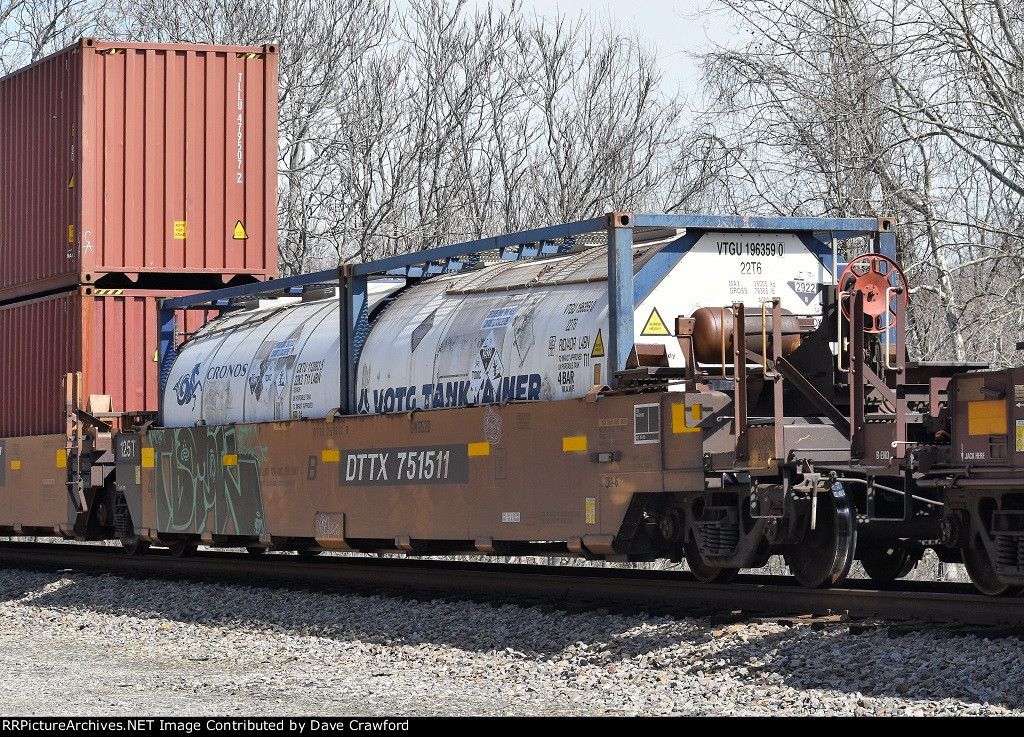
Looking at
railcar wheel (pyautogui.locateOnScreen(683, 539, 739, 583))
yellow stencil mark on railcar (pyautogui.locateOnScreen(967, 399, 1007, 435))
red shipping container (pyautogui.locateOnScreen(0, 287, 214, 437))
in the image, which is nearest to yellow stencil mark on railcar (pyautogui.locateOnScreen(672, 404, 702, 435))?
railcar wheel (pyautogui.locateOnScreen(683, 539, 739, 583))

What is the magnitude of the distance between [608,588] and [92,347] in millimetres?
8577

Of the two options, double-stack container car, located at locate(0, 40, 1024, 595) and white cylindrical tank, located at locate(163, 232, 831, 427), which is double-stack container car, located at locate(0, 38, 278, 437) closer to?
double-stack container car, located at locate(0, 40, 1024, 595)

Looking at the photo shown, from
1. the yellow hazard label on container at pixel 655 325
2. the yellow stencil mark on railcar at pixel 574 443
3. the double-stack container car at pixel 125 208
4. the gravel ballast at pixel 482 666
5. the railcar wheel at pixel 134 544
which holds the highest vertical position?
the double-stack container car at pixel 125 208

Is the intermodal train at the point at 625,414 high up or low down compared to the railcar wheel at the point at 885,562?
up

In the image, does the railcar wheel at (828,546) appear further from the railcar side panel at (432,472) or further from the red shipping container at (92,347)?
the red shipping container at (92,347)

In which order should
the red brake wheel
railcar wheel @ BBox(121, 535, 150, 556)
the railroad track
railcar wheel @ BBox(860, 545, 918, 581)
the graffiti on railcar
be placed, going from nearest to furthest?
1. the railroad track
2. the red brake wheel
3. railcar wheel @ BBox(860, 545, 918, 581)
4. the graffiti on railcar
5. railcar wheel @ BBox(121, 535, 150, 556)

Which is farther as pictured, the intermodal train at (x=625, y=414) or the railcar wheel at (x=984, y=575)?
the intermodal train at (x=625, y=414)

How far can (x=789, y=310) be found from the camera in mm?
11203

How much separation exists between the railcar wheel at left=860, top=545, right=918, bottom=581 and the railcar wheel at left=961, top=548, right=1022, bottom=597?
2186 mm

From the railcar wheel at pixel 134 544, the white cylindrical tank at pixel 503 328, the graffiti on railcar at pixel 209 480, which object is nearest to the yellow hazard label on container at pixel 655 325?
the white cylindrical tank at pixel 503 328

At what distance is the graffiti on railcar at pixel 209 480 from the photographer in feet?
47.7

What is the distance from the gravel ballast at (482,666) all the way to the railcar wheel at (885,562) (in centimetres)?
248

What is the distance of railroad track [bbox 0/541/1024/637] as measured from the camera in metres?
9.06

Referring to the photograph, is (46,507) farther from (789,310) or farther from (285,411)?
(789,310)
